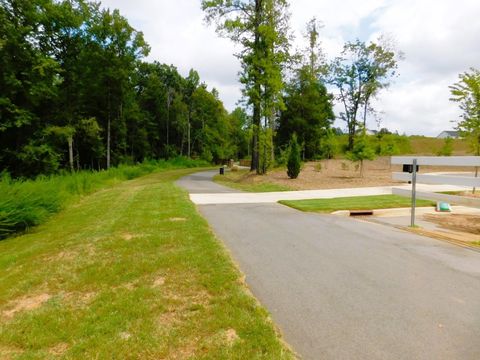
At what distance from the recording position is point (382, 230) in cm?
682

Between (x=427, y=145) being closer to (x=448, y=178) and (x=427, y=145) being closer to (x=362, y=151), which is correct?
(x=362, y=151)

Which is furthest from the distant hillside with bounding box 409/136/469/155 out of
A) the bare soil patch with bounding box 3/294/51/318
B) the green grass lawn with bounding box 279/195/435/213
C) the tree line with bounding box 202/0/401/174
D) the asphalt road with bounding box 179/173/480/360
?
the bare soil patch with bounding box 3/294/51/318

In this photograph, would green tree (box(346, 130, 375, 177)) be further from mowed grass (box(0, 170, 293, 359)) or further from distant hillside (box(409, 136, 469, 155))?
distant hillside (box(409, 136, 469, 155))

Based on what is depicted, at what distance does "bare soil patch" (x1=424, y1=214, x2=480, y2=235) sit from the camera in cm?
708

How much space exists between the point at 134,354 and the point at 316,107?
33.8 m

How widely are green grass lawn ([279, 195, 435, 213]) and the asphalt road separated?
2.61 metres

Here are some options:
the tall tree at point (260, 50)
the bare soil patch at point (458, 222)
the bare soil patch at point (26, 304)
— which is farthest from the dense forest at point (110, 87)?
the bare soil patch at point (26, 304)

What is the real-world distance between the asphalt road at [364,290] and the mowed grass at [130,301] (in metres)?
0.37

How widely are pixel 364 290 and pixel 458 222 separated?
5631 mm

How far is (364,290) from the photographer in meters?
3.67

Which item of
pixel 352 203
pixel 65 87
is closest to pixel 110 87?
pixel 65 87

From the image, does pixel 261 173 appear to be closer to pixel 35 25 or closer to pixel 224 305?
pixel 224 305

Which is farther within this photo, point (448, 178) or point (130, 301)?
point (448, 178)

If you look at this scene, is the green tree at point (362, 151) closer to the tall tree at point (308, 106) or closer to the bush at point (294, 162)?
the bush at point (294, 162)
